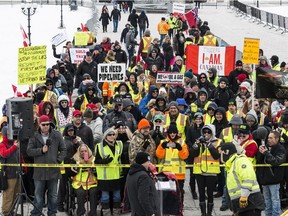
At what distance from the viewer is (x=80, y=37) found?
29.3m

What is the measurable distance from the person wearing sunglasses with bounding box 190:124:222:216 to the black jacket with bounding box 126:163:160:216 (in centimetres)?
263

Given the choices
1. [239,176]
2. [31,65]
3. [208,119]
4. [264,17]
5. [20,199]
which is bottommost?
[20,199]

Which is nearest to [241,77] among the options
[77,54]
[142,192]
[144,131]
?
[77,54]

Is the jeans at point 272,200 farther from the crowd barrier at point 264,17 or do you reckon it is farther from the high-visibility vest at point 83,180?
the crowd barrier at point 264,17

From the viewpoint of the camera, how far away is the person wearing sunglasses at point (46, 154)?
573 inches

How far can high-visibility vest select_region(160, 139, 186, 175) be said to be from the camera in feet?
49.4

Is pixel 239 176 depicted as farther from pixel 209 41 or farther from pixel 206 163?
pixel 209 41

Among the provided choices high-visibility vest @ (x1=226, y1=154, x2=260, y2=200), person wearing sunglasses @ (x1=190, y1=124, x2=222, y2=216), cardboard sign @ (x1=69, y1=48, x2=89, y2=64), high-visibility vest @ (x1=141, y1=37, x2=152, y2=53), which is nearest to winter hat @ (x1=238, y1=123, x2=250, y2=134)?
person wearing sunglasses @ (x1=190, y1=124, x2=222, y2=216)

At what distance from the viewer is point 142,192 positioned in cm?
1229

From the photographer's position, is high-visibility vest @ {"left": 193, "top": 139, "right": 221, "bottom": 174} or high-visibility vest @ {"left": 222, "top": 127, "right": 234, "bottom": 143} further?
high-visibility vest @ {"left": 222, "top": 127, "right": 234, "bottom": 143}

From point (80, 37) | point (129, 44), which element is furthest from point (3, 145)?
point (129, 44)

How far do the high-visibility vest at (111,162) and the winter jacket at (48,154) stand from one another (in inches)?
27.2

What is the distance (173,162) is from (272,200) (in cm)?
176

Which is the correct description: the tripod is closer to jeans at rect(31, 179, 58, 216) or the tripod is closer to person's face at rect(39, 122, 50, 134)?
jeans at rect(31, 179, 58, 216)
